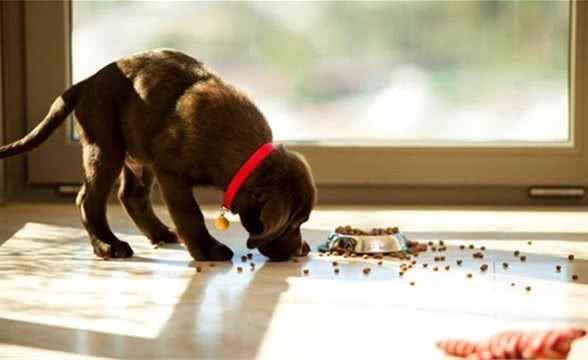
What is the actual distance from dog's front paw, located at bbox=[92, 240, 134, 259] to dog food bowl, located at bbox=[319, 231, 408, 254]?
0.56 meters

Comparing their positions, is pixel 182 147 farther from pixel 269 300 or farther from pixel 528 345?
pixel 528 345

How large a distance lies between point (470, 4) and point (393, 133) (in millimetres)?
584

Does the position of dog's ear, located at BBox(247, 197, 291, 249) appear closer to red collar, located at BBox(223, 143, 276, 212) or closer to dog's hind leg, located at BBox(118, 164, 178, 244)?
red collar, located at BBox(223, 143, 276, 212)

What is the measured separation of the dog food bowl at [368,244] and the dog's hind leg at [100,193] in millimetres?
591

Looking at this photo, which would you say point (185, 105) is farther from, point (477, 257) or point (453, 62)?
point (453, 62)

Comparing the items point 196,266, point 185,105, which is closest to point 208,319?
point 196,266

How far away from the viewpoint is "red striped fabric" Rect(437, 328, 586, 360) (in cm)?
176

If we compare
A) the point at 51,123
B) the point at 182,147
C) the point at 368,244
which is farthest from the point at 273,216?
the point at 51,123

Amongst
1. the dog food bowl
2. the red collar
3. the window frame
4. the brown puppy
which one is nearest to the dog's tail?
the brown puppy

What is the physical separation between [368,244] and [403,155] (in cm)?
125

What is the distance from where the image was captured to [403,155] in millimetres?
4438

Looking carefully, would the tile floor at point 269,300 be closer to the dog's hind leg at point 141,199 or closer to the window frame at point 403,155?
the dog's hind leg at point 141,199

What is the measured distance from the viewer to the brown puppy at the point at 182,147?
2.95 m

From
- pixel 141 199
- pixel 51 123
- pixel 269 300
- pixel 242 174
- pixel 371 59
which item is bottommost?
pixel 269 300
